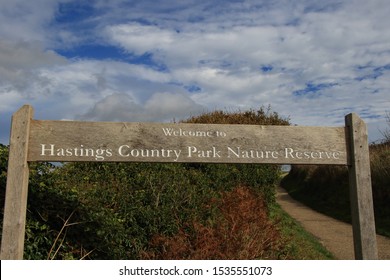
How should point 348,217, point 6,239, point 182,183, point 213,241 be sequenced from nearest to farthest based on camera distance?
point 6,239 → point 213,241 → point 182,183 → point 348,217

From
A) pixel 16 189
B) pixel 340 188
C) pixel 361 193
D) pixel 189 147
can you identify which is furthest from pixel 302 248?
pixel 340 188

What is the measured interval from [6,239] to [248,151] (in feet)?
8.68

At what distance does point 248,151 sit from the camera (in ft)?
14.0

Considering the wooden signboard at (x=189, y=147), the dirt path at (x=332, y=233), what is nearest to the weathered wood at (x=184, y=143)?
the wooden signboard at (x=189, y=147)

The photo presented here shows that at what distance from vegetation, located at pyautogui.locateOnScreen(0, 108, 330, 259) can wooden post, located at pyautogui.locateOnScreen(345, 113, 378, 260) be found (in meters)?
1.29

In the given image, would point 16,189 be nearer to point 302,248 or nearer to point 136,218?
point 136,218

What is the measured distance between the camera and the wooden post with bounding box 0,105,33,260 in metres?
3.83

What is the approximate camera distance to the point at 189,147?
13.8ft

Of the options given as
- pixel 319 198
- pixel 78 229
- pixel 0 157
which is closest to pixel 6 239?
pixel 78 229

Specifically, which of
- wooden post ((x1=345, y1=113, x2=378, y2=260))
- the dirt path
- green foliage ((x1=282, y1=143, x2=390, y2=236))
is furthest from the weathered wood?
green foliage ((x1=282, y1=143, x2=390, y2=236))

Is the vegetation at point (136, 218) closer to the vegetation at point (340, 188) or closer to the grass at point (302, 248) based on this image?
the grass at point (302, 248)

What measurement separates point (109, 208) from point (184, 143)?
102 inches
